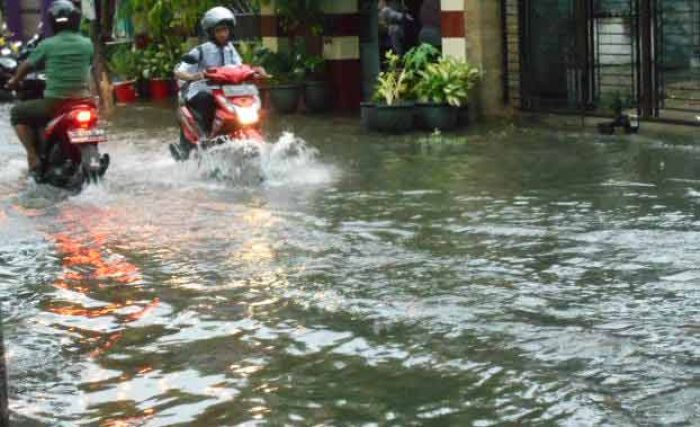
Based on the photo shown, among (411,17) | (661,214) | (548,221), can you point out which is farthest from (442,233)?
(411,17)

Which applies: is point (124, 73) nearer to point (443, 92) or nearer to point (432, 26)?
point (432, 26)

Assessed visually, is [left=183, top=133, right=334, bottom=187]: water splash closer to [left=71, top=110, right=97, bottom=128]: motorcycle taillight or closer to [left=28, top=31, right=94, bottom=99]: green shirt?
[left=71, top=110, right=97, bottom=128]: motorcycle taillight

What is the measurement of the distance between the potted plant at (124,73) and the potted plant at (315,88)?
442cm

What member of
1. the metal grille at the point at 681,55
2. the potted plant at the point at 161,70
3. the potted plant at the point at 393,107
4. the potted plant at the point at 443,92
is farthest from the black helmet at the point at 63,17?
the potted plant at the point at 161,70

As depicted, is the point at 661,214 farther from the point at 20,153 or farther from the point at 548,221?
the point at 20,153

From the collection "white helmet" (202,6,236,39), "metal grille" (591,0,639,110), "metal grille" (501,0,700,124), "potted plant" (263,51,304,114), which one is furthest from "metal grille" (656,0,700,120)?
"white helmet" (202,6,236,39)

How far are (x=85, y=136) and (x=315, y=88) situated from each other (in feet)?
26.0

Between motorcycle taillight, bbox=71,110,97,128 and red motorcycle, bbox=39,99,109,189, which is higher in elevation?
motorcycle taillight, bbox=71,110,97,128

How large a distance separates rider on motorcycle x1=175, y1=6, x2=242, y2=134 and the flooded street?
0.59 m

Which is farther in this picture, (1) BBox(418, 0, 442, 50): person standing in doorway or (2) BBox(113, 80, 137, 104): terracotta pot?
Result: (2) BBox(113, 80, 137, 104): terracotta pot

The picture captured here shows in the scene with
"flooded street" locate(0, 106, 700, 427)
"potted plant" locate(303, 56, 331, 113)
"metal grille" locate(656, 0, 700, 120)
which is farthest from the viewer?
"potted plant" locate(303, 56, 331, 113)

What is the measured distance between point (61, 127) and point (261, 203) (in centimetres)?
243

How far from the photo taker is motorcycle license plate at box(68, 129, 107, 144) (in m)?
12.3

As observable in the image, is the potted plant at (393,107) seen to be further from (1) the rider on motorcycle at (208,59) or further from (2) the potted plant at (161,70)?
(2) the potted plant at (161,70)
